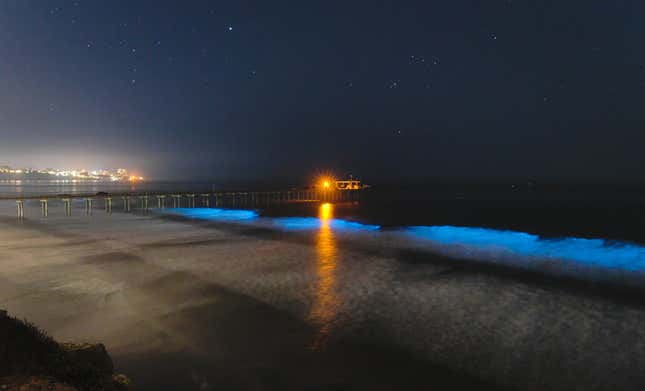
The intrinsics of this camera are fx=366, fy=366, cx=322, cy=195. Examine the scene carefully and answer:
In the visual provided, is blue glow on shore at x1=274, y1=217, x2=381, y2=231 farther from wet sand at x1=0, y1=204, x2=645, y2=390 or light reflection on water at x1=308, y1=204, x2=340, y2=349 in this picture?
wet sand at x1=0, y1=204, x2=645, y2=390

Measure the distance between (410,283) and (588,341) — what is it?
5.77m

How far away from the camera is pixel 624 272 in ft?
54.2

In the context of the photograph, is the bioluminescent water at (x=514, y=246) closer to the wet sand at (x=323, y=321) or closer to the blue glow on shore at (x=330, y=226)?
the blue glow on shore at (x=330, y=226)

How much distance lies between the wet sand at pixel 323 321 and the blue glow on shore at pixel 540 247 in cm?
647

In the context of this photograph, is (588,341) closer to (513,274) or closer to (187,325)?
(513,274)

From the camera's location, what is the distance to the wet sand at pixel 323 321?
7430mm

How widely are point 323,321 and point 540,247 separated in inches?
730

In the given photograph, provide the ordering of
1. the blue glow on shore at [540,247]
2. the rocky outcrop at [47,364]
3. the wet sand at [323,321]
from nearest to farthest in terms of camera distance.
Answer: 1. the rocky outcrop at [47,364]
2. the wet sand at [323,321]
3. the blue glow on shore at [540,247]

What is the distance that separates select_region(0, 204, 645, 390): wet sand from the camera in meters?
7.43

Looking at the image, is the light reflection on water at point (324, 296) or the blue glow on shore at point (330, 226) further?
the blue glow on shore at point (330, 226)

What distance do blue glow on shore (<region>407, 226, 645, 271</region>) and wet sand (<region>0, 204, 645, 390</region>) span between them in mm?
6471

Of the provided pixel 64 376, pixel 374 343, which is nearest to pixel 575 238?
pixel 374 343

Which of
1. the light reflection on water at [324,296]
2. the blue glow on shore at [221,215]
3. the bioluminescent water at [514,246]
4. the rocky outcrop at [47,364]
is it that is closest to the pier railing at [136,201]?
the blue glow on shore at [221,215]

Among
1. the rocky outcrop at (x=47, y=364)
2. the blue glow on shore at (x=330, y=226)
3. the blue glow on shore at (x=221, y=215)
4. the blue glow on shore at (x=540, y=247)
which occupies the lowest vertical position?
the blue glow on shore at (x=540, y=247)
